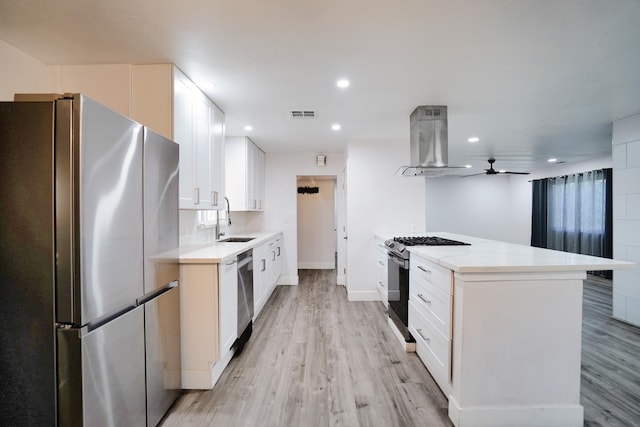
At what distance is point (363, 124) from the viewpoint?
142 inches

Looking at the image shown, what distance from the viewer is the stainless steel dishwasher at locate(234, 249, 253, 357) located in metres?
2.66

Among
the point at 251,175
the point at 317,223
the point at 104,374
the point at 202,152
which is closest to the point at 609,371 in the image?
the point at 104,374

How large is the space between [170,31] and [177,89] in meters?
0.54

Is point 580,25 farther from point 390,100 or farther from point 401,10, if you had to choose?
point 390,100

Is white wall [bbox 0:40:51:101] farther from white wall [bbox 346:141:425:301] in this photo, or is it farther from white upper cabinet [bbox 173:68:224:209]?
white wall [bbox 346:141:425:301]

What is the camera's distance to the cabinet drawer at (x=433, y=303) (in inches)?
74.0

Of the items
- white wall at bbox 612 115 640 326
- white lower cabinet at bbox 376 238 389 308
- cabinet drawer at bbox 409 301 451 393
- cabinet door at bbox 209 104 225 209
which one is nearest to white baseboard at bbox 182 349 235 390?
cabinet door at bbox 209 104 225 209

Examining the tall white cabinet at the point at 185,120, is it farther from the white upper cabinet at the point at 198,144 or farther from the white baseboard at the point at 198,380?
the white baseboard at the point at 198,380

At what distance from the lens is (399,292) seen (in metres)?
2.89

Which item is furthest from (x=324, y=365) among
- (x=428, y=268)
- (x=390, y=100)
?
(x=390, y=100)

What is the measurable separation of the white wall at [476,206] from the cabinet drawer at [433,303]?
6.58m

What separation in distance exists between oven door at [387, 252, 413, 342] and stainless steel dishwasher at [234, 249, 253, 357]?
1520 millimetres

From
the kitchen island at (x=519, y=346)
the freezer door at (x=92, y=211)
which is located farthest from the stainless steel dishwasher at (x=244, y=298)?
the kitchen island at (x=519, y=346)

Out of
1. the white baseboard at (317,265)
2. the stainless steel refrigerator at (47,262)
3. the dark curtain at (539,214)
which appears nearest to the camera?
the stainless steel refrigerator at (47,262)
